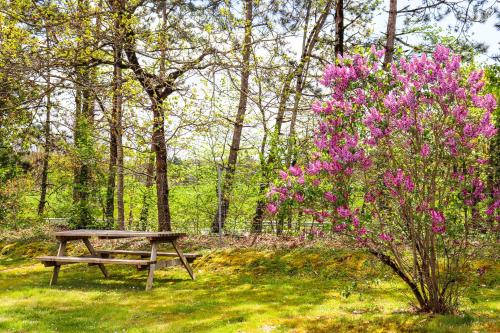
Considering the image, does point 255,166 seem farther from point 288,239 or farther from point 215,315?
point 215,315

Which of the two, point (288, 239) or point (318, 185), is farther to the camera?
point (288, 239)

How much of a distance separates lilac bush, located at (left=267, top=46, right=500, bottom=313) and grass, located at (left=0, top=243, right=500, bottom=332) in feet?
2.15

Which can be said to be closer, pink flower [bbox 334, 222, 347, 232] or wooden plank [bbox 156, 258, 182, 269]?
pink flower [bbox 334, 222, 347, 232]

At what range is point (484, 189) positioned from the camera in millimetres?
5543

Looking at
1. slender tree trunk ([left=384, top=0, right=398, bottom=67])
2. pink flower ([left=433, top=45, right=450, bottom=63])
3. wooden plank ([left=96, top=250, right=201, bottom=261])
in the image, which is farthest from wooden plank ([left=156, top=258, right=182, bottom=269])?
slender tree trunk ([left=384, top=0, right=398, bottom=67])

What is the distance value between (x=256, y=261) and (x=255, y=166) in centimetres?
358

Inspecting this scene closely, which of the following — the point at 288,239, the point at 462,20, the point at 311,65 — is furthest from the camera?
the point at 311,65

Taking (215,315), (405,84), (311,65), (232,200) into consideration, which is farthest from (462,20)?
(215,315)

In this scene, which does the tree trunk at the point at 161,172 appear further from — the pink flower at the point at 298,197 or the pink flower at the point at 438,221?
the pink flower at the point at 438,221

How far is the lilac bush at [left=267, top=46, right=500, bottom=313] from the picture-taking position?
5348mm

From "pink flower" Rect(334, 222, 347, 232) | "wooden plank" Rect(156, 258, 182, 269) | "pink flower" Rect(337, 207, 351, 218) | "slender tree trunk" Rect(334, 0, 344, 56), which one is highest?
"slender tree trunk" Rect(334, 0, 344, 56)

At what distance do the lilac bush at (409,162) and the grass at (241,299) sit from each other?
2.15 ft

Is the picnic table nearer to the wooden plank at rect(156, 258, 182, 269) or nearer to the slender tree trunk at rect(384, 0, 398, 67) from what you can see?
the wooden plank at rect(156, 258, 182, 269)

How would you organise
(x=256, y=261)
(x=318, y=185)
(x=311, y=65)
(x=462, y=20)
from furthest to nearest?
(x=311, y=65)
(x=462, y=20)
(x=256, y=261)
(x=318, y=185)
